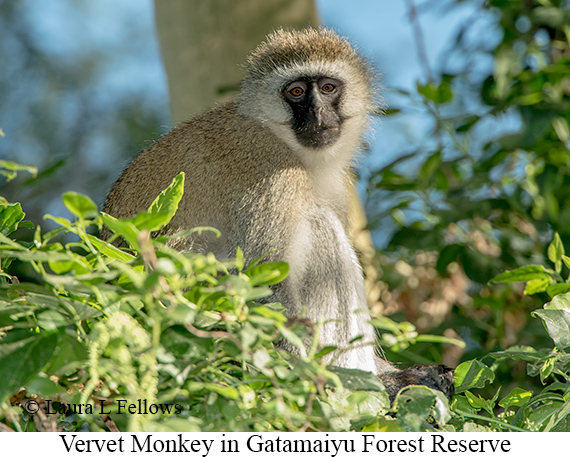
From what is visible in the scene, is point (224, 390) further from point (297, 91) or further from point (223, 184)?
point (297, 91)

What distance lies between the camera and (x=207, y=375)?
1464 millimetres

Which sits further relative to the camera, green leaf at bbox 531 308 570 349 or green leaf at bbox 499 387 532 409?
green leaf at bbox 499 387 532 409

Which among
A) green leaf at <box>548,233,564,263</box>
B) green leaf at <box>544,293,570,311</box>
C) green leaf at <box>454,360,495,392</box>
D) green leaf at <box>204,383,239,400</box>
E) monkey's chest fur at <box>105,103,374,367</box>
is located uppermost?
monkey's chest fur at <box>105,103,374,367</box>

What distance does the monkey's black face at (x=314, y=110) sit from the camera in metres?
3.47

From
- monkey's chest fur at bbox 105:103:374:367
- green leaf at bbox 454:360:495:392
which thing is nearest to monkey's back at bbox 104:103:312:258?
monkey's chest fur at bbox 105:103:374:367

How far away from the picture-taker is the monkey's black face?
347 cm

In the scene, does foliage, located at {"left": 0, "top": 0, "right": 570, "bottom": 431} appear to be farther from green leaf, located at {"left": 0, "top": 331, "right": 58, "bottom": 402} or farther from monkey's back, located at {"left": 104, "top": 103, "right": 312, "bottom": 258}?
monkey's back, located at {"left": 104, "top": 103, "right": 312, "bottom": 258}

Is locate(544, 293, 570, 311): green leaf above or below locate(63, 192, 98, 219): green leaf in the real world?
above

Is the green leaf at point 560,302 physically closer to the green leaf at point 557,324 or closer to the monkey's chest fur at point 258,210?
the green leaf at point 557,324

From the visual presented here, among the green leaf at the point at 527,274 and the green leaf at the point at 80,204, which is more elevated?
the green leaf at the point at 527,274

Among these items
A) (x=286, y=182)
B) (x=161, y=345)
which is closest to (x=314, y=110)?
(x=286, y=182)

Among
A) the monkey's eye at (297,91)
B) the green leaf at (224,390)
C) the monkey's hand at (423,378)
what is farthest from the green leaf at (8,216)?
the monkey's eye at (297,91)

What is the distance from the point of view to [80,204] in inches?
50.9

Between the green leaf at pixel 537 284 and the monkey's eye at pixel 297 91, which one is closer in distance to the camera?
the green leaf at pixel 537 284
